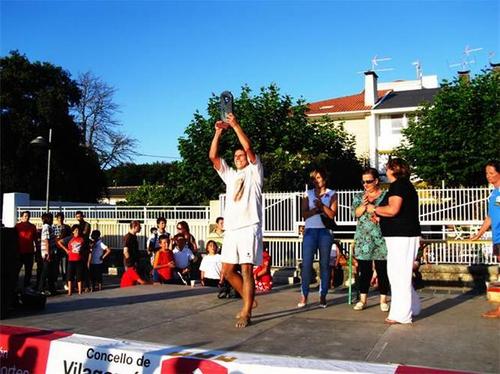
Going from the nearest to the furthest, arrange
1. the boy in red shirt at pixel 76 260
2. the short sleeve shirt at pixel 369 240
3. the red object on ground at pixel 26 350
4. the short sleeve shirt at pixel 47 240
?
1. the red object on ground at pixel 26 350
2. the short sleeve shirt at pixel 369 240
3. the boy in red shirt at pixel 76 260
4. the short sleeve shirt at pixel 47 240

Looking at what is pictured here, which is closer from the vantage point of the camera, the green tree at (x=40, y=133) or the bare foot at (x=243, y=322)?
the bare foot at (x=243, y=322)

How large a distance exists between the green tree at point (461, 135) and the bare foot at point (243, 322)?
64.4ft

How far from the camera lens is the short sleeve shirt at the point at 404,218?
18.7 ft

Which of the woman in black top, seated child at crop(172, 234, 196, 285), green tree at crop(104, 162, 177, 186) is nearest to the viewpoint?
the woman in black top

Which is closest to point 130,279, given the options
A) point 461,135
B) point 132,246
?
point 132,246

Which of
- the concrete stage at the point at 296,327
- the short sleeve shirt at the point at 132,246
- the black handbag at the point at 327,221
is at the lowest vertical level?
the concrete stage at the point at 296,327

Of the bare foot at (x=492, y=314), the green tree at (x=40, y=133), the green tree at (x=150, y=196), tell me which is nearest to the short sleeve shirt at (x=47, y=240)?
the bare foot at (x=492, y=314)

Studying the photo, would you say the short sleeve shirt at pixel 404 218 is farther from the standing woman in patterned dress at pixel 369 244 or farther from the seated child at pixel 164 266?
the seated child at pixel 164 266

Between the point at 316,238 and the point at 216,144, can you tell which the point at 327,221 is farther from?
the point at 216,144

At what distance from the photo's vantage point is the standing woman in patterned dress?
21.3 ft

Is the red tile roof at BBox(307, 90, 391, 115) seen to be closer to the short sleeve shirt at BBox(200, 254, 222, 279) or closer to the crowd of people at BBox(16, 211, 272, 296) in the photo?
the crowd of people at BBox(16, 211, 272, 296)

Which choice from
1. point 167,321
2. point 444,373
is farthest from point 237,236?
point 444,373

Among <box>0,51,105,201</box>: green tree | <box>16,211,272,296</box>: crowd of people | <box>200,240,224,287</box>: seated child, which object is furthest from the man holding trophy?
<box>0,51,105,201</box>: green tree

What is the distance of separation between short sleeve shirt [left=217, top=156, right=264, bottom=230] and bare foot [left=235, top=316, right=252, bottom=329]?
94 centimetres
